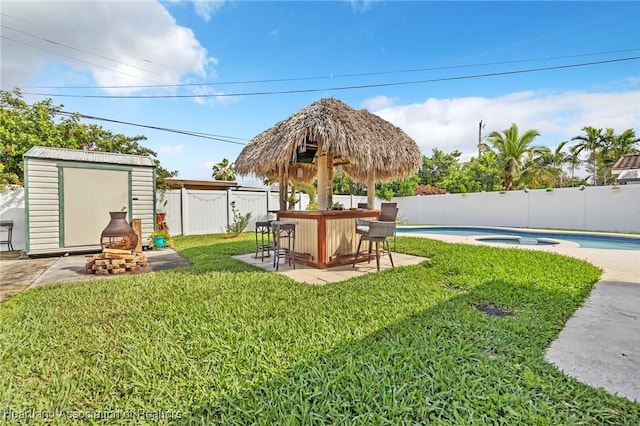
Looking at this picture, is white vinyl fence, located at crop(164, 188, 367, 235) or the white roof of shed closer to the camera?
the white roof of shed

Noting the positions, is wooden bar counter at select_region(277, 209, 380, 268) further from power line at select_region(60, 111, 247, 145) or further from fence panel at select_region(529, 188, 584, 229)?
fence panel at select_region(529, 188, 584, 229)

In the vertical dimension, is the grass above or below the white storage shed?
below

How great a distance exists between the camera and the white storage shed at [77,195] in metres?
7.46

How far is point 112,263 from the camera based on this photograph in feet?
19.4

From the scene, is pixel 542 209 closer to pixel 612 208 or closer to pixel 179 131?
pixel 612 208

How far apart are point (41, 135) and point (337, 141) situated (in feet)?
41.2

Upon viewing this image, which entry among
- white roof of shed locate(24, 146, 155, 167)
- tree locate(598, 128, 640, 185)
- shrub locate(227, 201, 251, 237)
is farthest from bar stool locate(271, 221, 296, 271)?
tree locate(598, 128, 640, 185)

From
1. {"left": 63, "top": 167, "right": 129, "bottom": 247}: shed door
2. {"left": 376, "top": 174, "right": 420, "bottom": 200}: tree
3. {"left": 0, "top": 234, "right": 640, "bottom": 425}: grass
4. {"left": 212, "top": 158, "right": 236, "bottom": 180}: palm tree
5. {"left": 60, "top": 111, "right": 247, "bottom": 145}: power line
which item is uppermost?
{"left": 60, "top": 111, "right": 247, "bottom": 145}: power line

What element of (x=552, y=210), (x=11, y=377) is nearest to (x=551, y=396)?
(x=11, y=377)

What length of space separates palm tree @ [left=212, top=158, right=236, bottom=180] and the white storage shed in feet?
44.8

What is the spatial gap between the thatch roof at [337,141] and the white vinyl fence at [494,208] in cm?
557

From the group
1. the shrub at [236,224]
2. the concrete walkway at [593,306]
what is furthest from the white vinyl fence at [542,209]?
the shrub at [236,224]

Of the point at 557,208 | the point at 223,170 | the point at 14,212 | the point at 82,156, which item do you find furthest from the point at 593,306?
the point at 223,170

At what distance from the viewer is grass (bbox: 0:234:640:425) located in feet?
6.34
